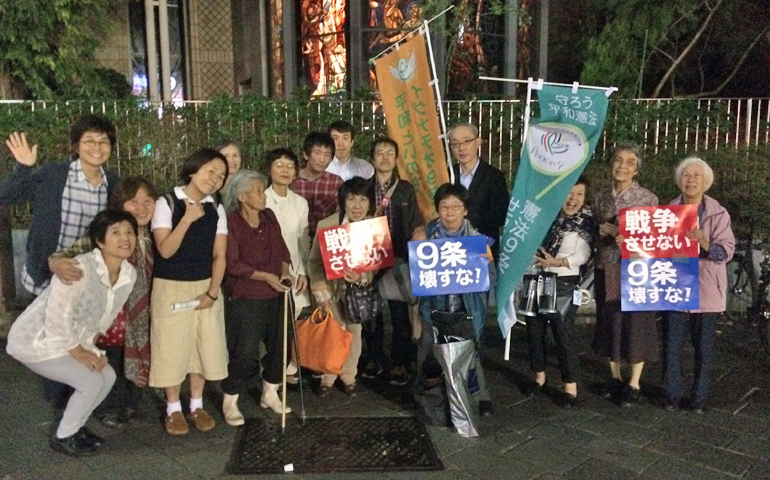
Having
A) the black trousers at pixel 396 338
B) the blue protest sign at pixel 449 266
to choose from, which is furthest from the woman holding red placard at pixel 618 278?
the black trousers at pixel 396 338

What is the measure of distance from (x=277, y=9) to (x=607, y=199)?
387 inches

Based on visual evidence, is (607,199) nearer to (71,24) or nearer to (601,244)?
(601,244)

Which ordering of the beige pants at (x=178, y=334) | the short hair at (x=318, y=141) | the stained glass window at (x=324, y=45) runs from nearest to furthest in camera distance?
the beige pants at (x=178, y=334)
the short hair at (x=318, y=141)
the stained glass window at (x=324, y=45)

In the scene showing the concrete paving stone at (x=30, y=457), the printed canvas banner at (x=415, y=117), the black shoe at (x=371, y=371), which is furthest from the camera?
the printed canvas banner at (x=415, y=117)

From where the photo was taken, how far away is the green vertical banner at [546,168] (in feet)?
15.5

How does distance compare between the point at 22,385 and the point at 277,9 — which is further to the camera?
the point at 277,9

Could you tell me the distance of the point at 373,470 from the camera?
3.92 meters

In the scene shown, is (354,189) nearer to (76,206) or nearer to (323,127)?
(76,206)

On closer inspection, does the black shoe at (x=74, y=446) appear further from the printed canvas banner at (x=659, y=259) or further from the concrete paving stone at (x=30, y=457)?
the printed canvas banner at (x=659, y=259)

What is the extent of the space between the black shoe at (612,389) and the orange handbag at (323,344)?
6.73 ft

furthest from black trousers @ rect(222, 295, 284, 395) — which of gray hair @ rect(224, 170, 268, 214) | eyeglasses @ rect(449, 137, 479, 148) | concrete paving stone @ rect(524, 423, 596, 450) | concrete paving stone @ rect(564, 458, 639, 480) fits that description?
concrete paving stone @ rect(564, 458, 639, 480)

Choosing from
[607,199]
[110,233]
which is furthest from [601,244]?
[110,233]

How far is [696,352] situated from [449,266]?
202 centimetres

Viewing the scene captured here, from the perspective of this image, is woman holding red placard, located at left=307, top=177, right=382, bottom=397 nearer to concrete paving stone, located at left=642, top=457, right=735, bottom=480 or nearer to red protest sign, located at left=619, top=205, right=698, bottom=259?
red protest sign, located at left=619, top=205, right=698, bottom=259
